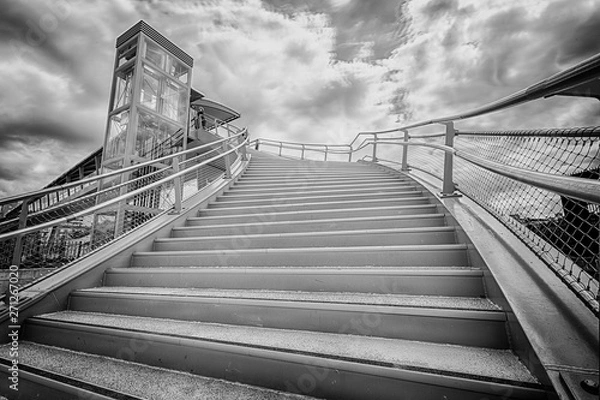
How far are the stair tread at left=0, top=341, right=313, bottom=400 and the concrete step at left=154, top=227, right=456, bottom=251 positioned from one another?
1.20 m

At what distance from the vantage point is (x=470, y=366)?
43.3 inches

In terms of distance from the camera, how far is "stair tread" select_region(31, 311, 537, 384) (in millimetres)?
1080

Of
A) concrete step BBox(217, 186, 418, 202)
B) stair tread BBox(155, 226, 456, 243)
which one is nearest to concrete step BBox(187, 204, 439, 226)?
stair tread BBox(155, 226, 456, 243)

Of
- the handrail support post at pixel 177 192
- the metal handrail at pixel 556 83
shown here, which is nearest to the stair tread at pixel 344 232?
the handrail support post at pixel 177 192

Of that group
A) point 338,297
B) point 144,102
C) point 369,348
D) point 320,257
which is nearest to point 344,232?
point 320,257

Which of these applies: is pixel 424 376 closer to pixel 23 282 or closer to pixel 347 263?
pixel 347 263

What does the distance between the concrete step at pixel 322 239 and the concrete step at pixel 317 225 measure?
139mm

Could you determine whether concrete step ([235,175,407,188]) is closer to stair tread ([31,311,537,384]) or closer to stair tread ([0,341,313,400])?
stair tread ([31,311,537,384])

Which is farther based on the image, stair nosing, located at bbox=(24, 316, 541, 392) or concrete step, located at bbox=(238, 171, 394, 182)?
concrete step, located at bbox=(238, 171, 394, 182)

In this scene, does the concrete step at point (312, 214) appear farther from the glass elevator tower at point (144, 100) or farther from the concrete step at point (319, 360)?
the glass elevator tower at point (144, 100)

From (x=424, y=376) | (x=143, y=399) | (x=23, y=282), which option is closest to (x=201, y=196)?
(x=23, y=282)

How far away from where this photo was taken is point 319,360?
3.93 ft

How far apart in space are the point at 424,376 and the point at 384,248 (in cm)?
104

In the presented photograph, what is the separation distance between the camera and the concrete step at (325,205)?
3242 millimetres
